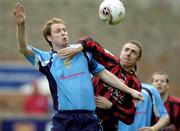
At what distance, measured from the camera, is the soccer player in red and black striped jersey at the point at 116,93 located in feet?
34.2

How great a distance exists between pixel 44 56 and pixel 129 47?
1316 mm

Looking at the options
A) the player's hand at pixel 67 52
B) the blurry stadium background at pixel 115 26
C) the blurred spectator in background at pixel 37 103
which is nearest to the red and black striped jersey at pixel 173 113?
the player's hand at pixel 67 52

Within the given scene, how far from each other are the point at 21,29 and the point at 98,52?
3.17 ft

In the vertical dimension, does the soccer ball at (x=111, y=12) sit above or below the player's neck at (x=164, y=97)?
above

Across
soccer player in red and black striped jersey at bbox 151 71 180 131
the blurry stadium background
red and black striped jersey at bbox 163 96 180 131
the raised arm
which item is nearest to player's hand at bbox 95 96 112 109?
the raised arm

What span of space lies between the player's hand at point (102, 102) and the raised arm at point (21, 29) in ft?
3.20

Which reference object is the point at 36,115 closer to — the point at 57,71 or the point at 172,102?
the point at 172,102

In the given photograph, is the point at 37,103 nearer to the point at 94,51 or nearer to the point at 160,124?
the point at 160,124

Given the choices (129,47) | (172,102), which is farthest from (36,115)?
(129,47)

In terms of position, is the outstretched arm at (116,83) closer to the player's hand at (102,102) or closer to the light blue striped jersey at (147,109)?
the player's hand at (102,102)

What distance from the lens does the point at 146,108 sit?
37.9 ft

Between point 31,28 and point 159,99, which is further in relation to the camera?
point 31,28

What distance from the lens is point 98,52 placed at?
10.2 meters

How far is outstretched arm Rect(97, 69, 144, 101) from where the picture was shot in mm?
10062
